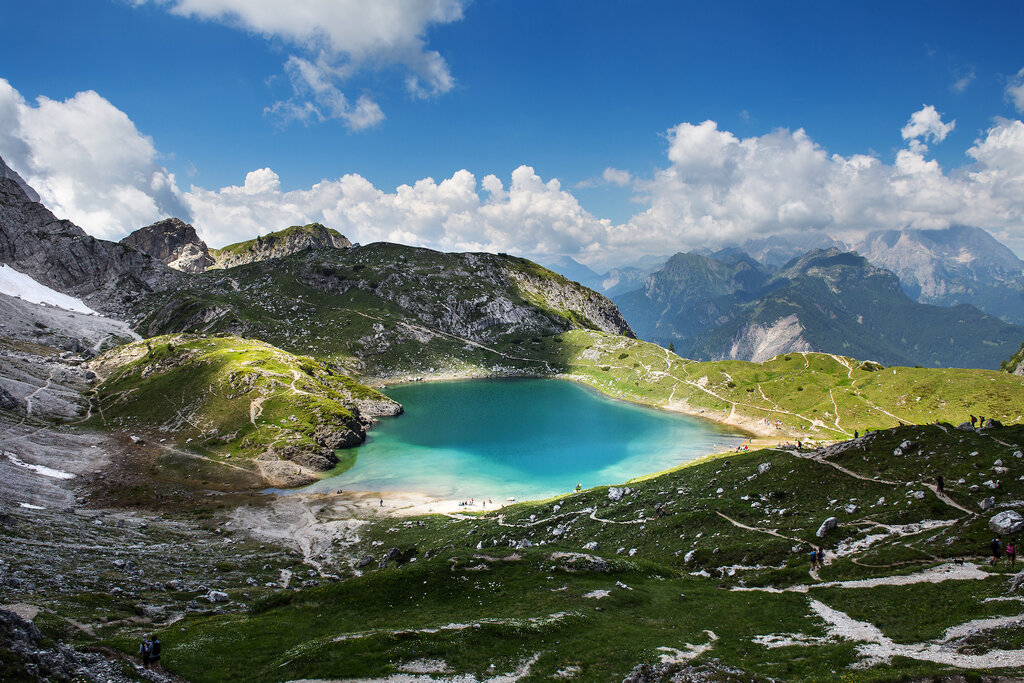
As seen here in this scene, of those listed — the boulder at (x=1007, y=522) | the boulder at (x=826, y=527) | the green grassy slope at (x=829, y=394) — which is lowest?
the boulder at (x=826, y=527)

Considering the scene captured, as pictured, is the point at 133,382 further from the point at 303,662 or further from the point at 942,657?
the point at 942,657

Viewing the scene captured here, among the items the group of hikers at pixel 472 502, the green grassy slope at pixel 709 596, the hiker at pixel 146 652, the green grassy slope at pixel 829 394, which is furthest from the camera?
the green grassy slope at pixel 829 394

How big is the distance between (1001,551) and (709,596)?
1811cm

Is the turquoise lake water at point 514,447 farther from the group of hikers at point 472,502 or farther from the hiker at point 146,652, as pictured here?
the hiker at point 146,652

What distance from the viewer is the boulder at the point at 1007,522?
3084 centimetres

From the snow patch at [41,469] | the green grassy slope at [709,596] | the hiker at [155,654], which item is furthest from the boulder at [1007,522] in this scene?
the snow patch at [41,469]

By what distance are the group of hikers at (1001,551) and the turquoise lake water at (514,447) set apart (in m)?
63.3

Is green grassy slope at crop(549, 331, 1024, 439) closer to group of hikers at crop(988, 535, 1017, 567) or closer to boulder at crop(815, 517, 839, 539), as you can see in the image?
boulder at crop(815, 517, 839, 539)

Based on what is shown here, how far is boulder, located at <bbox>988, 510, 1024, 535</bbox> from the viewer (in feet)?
101

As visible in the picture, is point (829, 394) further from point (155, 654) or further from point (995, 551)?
point (155, 654)

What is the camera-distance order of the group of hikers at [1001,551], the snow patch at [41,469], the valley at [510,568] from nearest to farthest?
the valley at [510,568] → the group of hikers at [1001,551] → the snow patch at [41,469]

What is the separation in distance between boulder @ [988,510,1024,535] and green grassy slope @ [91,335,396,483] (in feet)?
327

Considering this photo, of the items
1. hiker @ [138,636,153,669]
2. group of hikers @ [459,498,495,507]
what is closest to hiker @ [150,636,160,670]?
hiker @ [138,636,153,669]

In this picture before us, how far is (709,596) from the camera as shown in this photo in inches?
1372
